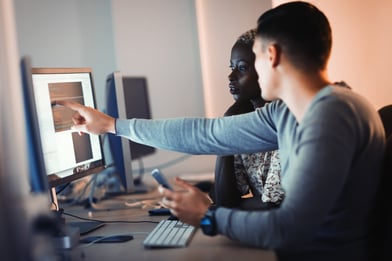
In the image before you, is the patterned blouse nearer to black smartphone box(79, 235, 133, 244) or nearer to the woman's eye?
the woman's eye

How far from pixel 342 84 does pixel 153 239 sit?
666mm

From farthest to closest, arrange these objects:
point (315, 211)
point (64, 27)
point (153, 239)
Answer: point (64, 27) → point (153, 239) → point (315, 211)

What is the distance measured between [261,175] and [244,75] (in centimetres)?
38

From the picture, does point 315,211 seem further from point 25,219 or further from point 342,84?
point 25,219

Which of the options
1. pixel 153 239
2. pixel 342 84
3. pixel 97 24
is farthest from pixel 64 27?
pixel 342 84

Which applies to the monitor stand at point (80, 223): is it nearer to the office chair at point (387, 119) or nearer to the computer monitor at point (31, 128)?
the computer monitor at point (31, 128)

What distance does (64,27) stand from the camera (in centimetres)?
266

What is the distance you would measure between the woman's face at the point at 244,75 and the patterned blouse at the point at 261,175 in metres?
0.24

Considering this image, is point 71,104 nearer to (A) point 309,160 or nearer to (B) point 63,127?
(B) point 63,127

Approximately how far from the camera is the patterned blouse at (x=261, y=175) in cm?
162

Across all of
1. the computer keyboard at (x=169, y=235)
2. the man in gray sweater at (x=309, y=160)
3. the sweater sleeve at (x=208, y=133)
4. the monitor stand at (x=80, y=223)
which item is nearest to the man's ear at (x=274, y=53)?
the man in gray sweater at (x=309, y=160)

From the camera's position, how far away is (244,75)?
1.80 metres

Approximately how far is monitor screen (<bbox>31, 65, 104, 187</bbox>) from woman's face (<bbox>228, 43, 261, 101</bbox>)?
543 millimetres

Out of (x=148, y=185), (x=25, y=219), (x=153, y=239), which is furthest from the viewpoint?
(x=148, y=185)
